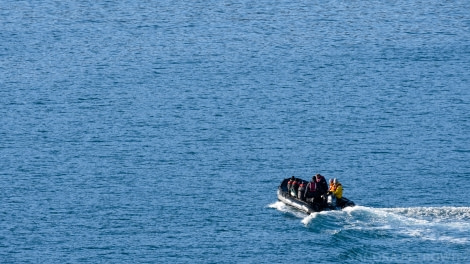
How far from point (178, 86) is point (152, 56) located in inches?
428

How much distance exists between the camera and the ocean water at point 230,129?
85.0 meters

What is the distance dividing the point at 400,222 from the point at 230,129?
28645mm

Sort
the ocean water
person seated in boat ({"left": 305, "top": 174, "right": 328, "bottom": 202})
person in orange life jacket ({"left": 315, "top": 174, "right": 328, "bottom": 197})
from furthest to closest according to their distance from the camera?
person in orange life jacket ({"left": 315, "top": 174, "right": 328, "bottom": 197}) < person seated in boat ({"left": 305, "top": 174, "right": 328, "bottom": 202}) < the ocean water

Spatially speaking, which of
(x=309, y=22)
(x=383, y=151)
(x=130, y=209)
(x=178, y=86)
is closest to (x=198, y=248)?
(x=130, y=209)

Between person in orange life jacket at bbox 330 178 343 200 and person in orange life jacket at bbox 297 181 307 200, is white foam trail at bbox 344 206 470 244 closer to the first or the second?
person in orange life jacket at bbox 330 178 343 200

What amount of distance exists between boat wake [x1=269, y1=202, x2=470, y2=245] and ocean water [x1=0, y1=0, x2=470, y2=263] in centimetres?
15

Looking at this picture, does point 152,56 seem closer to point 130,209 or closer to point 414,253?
point 130,209

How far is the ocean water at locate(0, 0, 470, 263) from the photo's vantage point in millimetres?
85000

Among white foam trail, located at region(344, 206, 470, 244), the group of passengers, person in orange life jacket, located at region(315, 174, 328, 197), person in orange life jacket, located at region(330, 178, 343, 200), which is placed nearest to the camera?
white foam trail, located at region(344, 206, 470, 244)

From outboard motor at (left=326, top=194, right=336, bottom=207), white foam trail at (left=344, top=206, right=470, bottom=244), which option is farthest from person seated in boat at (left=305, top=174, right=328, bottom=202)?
white foam trail at (left=344, top=206, right=470, bottom=244)

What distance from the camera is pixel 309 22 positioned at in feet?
480

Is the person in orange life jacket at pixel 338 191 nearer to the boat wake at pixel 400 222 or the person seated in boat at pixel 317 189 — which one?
the person seated in boat at pixel 317 189

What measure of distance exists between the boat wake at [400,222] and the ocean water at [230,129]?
0.15m

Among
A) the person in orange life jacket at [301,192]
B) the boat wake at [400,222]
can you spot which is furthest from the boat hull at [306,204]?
the boat wake at [400,222]
